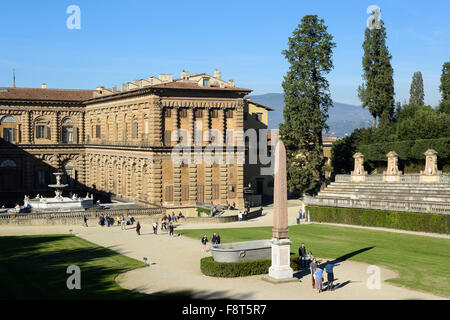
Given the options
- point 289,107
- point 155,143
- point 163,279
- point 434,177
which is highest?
point 289,107

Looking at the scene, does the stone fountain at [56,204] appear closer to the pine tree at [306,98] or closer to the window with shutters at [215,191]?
the window with shutters at [215,191]

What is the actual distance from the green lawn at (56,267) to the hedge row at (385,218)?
25338 mm

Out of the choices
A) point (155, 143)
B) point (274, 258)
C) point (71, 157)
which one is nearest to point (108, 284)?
point (274, 258)

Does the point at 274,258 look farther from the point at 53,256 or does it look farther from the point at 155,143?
the point at 155,143

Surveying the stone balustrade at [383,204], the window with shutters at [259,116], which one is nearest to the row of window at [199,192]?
the stone balustrade at [383,204]

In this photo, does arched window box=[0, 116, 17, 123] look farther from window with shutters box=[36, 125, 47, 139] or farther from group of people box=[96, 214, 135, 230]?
group of people box=[96, 214, 135, 230]

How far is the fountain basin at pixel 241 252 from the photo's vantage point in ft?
105

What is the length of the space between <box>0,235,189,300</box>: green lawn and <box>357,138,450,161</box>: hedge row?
42070 millimetres

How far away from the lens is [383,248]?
40.4 meters

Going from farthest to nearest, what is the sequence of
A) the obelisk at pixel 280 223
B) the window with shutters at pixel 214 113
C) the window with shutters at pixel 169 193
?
the window with shutters at pixel 214 113
the window with shutters at pixel 169 193
the obelisk at pixel 280 223

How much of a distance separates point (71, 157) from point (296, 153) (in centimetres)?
3537

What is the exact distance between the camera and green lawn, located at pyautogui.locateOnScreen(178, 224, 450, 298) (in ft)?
100
